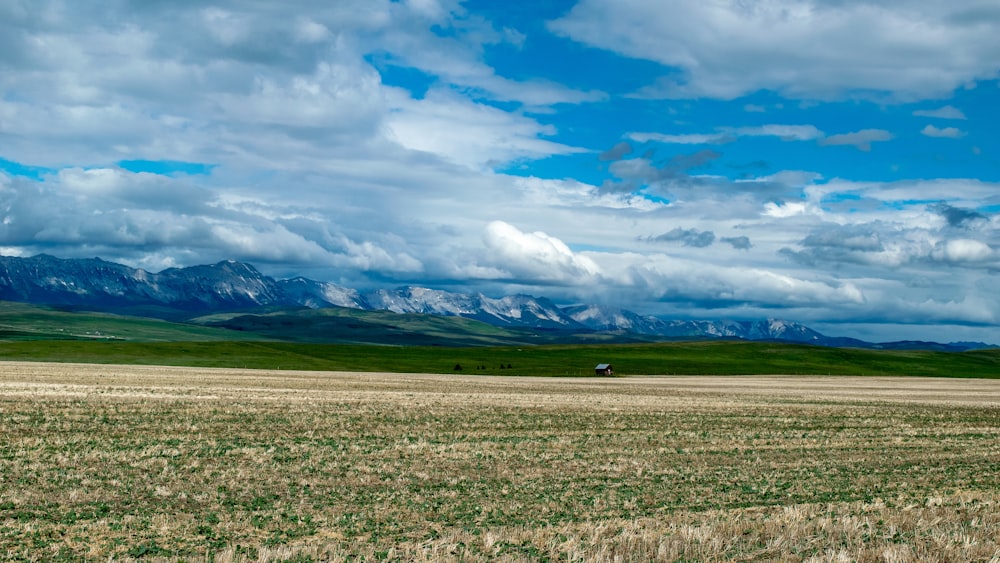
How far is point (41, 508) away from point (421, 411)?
3161 centimetres

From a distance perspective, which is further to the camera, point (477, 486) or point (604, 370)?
point (604, 370)

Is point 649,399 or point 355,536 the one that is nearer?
point 355,536

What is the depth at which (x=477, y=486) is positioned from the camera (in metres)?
25.3

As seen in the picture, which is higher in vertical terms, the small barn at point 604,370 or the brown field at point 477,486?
the brown field at point 477,486

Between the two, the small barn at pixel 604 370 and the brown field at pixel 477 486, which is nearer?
the brown field at pixel 477 486

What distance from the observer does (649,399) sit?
70.2 metres

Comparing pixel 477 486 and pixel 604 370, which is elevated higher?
pixel 477 486

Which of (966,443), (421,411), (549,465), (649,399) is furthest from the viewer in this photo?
(649,399)

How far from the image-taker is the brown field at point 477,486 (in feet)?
56.9

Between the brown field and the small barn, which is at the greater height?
the brown field

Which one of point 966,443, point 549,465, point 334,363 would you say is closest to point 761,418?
point 966,443

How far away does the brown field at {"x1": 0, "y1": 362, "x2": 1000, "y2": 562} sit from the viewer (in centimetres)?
1734

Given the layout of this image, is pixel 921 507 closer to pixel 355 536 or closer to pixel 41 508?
pixel 355 536

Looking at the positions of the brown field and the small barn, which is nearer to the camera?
the brown field
